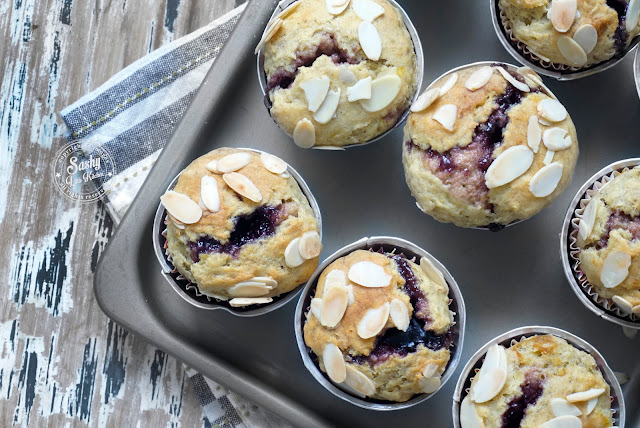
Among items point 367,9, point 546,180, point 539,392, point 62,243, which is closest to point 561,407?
point 539,392

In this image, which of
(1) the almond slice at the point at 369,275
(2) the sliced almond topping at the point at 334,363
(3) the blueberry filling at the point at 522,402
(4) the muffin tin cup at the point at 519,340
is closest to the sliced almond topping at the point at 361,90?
(1) the almond slice at the point at 369,275

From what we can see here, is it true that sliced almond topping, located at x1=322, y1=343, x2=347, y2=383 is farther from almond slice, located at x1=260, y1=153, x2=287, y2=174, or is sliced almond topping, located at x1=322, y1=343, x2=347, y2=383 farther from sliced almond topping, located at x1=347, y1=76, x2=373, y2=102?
sliced almond topping, located at x1=347, y1=76, x2=373, y2=102

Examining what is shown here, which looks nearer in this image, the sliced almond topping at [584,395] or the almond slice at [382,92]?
the sliced almond topping at [584,395]

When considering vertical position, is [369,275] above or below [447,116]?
below

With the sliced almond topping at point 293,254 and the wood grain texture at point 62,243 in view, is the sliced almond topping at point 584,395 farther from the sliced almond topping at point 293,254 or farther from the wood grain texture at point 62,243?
the wood grain texture at point 62,243

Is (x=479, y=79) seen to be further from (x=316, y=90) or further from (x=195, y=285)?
(x=195, y=285)

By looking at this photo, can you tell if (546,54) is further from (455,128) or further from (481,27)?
(455,128)
